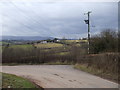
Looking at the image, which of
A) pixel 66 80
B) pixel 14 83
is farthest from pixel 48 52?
pixel 14 83

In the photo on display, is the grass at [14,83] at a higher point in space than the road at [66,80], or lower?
higher

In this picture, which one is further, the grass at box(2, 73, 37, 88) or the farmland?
the farmland

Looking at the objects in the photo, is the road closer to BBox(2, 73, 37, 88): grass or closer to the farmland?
BBox(2, 73, 37, 88): grass

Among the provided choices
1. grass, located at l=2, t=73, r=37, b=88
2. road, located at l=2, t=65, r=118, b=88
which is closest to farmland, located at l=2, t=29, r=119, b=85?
road, located at l=2, t=65, r=118, b=88

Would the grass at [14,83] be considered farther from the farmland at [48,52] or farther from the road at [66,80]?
the farmland at [48,52]

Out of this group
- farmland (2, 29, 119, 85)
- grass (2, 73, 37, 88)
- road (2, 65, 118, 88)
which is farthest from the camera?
farmland (2, 29, 119, 85)

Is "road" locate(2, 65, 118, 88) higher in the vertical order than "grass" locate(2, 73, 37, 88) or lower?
lower

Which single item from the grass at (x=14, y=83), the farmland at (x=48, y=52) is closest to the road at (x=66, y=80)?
the grass at (x=14, y=83)

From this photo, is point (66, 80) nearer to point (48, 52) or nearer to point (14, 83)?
point (14, 83)

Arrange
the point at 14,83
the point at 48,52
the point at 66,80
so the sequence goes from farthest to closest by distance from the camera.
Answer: the point at 48,52 → the point at 66,80 → the point at 14,83

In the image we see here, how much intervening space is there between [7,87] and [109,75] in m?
14.4

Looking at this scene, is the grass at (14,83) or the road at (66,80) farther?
the road at (66,80)

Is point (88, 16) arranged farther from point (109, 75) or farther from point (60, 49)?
point (109, 75)

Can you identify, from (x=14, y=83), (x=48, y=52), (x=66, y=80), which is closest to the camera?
(x=14, y=83)
